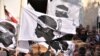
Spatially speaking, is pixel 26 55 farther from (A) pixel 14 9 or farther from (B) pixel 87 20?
(B) pixel 87 20

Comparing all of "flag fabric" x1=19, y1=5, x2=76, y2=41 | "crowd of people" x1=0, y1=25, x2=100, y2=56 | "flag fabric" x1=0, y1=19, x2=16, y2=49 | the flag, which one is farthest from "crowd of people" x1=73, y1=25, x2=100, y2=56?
"flag fabric" x1=0, y1=19, x2=16, y2=49

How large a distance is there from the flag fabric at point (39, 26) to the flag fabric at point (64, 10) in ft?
1.03

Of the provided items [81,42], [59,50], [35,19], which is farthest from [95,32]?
[35,19]

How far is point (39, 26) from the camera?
39.5ft

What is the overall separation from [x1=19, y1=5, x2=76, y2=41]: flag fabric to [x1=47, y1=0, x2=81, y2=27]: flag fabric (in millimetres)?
313

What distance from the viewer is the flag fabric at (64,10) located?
12.9 meters

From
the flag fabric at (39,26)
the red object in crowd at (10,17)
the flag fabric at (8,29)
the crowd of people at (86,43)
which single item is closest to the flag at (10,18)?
the red object in crowd at (10,17)

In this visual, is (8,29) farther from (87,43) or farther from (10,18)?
(87,43)

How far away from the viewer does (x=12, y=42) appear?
12148 mm

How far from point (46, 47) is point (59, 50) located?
529 millimetres

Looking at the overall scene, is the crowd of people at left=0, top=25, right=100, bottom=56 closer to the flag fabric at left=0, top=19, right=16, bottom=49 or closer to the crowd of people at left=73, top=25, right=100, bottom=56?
the crowd of people at left=73, top=25, right=100, bottom=56

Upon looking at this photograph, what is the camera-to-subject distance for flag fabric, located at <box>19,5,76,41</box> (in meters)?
11.8

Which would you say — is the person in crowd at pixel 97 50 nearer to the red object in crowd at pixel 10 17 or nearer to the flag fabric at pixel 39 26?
the flag fabric at pixel 39 26

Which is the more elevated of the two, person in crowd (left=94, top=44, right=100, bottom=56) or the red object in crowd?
the red object in crowd
